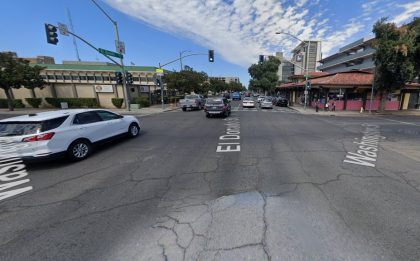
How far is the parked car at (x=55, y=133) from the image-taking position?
514 centimetres

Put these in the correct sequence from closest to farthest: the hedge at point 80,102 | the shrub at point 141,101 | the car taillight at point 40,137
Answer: the car taillight at point 40,137 < the hedge at point 80,102 < the shrub at point 141,101

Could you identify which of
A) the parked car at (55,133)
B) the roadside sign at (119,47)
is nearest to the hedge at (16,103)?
the roadside sign at (119,47)

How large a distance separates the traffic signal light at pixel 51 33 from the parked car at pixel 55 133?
10.2 m

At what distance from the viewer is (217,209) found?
343 cm

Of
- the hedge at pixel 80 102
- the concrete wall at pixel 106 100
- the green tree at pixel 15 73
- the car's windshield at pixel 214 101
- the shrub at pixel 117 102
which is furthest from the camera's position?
the concrete wall at pixel 106 100

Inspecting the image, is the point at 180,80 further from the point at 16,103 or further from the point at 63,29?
the point at 16,103

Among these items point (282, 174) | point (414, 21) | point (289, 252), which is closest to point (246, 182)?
point (282, 174)

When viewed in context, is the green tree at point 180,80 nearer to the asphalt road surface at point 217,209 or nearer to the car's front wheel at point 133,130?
the car's front wheel at point 133,130

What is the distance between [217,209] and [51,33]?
1636cm

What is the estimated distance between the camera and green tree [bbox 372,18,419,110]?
16672mm

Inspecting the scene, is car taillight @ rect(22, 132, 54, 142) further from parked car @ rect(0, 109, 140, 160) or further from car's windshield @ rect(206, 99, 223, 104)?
car's windshield @ rect(206, 99, 223, 104)

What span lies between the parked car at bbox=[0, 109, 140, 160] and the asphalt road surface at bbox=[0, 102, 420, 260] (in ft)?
1.68

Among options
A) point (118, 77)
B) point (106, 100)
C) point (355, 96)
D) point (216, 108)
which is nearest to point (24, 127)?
point (216, 108)

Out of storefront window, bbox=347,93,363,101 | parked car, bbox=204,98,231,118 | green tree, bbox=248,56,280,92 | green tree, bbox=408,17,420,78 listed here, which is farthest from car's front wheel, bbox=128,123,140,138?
green tree, bbox=248,56,280,92
